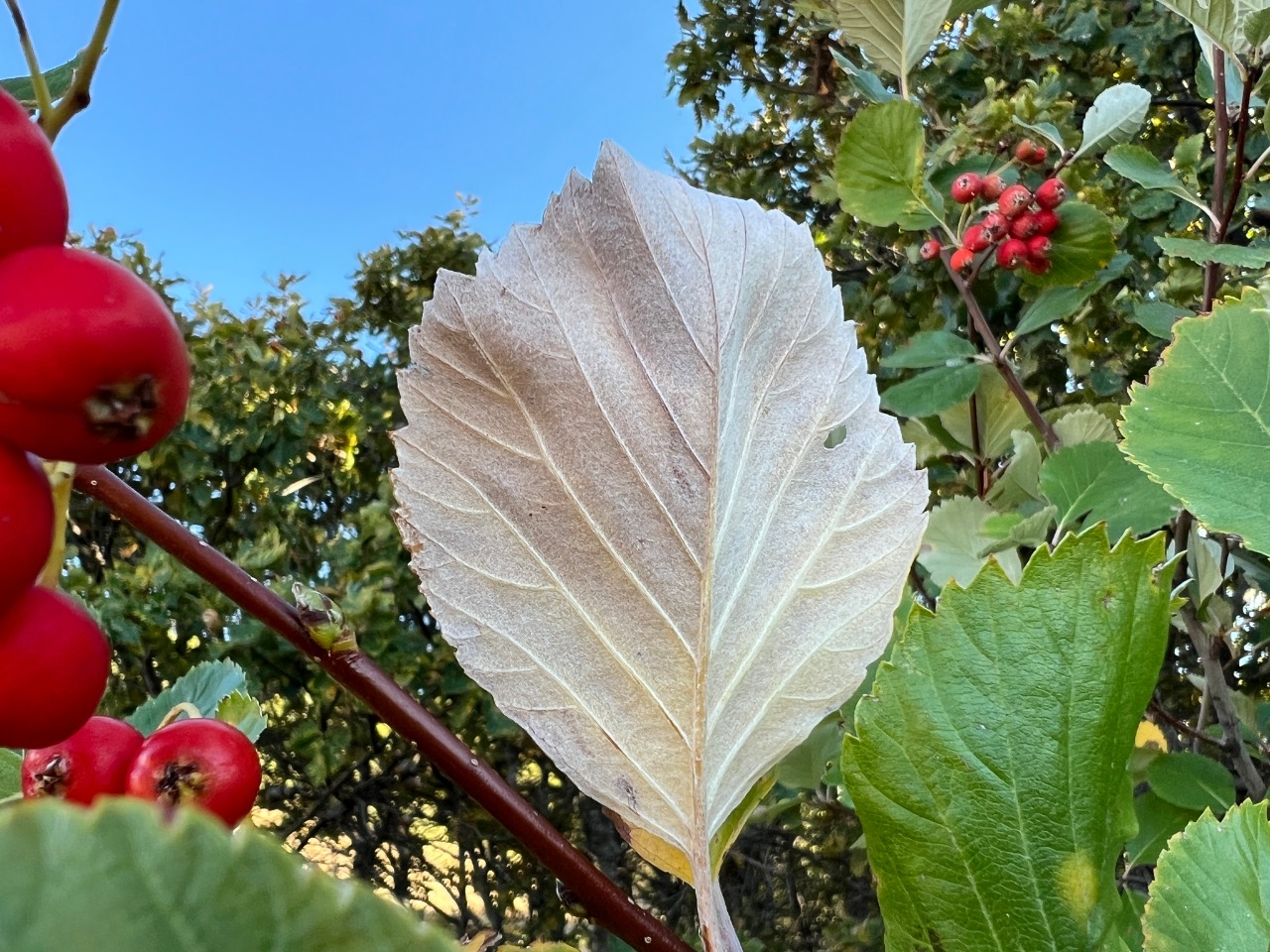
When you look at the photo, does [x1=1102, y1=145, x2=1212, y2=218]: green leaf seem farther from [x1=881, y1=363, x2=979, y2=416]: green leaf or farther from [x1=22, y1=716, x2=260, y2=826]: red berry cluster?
[x1=22, y1=716, x2=260, y2=826]: red berry cluster

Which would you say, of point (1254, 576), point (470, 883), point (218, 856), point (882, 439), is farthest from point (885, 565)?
point (470, 883)

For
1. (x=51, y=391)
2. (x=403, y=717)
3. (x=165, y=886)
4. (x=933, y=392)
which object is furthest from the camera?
(x=933, y=392)

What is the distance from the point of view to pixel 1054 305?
58.7 inches

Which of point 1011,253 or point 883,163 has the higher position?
point 883,163

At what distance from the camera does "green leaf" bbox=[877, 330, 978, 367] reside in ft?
4.82

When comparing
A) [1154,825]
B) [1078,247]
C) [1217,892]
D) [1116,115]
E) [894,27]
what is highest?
[894,27]

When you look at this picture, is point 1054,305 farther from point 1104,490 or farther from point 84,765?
point 84,765

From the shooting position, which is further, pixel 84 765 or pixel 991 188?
pixel 991 188

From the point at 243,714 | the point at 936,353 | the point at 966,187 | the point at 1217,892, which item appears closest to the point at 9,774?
the point at 243,714

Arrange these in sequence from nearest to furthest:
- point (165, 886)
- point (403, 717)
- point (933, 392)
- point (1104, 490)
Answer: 1. point (165, 886)
2. point (403, 717)
3. point (1104, 490)
4. point (933, 392)

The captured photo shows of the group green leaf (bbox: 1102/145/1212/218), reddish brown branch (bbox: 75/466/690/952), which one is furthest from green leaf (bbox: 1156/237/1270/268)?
reddish brown branch (bbox: 75/466/690/952)

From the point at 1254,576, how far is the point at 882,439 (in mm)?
1464

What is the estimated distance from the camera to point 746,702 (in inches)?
16.4

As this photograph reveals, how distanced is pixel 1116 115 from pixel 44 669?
179 cm
